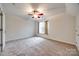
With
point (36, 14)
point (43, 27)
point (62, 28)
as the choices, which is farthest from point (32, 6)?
point (62, 28)

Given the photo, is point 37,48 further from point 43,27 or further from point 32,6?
point 32,6

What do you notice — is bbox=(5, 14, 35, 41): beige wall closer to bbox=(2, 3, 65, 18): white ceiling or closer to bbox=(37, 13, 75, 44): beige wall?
bbox=(2, 3, 65, 18): white ceiling

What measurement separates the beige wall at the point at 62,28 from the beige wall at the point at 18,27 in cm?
28

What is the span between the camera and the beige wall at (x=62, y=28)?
1757 mm

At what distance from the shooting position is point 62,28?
1843mm

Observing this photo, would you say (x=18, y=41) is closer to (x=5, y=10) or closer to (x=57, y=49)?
(x=5, y=10)

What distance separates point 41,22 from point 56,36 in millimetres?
377

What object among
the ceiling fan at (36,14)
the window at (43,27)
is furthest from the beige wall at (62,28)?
the ceiling fan at (36,14)

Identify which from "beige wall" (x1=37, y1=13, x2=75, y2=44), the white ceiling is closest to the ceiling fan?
the white ceiling

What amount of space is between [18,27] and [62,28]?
797mm

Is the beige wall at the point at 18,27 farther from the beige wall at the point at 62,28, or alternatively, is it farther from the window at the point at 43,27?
the beige wall at the point at 62,28

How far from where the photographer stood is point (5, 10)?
5.63 ft

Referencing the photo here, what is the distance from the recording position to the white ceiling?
1.66 m

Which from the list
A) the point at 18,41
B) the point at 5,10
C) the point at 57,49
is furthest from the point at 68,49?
the point at 5,10
